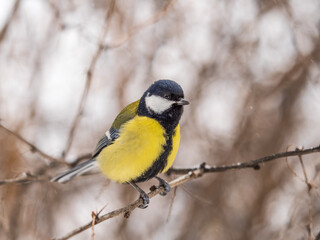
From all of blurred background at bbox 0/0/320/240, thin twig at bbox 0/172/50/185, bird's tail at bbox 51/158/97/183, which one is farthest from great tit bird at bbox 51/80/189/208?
blurred background at bbox 0/0/320/240

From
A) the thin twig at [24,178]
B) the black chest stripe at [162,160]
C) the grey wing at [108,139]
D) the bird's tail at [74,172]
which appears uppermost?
the grey wing at [108,139]

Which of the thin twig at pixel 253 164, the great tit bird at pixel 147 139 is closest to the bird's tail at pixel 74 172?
the great tit bird at pixel 147 139

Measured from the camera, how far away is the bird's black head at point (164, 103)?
2127 millimetres

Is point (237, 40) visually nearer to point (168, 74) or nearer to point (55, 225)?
point (168, 74)

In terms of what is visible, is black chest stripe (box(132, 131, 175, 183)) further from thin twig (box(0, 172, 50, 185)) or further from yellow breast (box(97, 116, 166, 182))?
thin twig (box(0, 172, 50, 185))

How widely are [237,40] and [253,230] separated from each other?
1804 mm

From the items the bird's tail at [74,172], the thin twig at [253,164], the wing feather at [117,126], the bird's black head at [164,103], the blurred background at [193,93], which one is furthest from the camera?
the blurred background at [193,93]

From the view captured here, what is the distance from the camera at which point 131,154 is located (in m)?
2.19

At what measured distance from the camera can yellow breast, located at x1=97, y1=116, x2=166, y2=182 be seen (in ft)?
7.16

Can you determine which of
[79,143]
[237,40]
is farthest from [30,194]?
[237,40]

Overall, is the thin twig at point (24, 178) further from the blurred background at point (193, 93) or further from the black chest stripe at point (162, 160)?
the blurred background at point (193, 93)

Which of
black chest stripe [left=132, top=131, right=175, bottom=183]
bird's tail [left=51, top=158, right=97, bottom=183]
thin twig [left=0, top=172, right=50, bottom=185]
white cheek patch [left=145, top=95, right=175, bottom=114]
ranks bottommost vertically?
thin twig [left=0, top=172, right=50, bottom=185]

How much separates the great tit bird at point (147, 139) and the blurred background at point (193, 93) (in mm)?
1176

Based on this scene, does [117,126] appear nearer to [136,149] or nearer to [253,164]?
[136,149]
